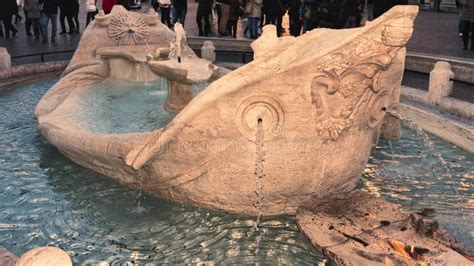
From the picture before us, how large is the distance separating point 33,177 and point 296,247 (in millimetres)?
2794

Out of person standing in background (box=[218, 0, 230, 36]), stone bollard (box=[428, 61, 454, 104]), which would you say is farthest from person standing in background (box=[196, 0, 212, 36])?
stone bollard (box=[428, 61, 454, 104])

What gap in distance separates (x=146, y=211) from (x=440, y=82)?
4552 mm

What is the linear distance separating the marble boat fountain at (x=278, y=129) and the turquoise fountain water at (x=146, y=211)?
25 cm

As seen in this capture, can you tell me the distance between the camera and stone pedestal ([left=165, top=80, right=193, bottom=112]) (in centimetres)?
698

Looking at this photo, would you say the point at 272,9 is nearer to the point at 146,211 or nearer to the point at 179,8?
the point at 179,8

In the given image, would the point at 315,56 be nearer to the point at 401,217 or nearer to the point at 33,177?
the point at 401,217

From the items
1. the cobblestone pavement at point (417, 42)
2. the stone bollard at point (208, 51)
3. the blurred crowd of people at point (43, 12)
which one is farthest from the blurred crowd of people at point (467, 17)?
the blurred crowd of people at point (43, 12)

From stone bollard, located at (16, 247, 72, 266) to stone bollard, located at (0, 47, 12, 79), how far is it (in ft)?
26.6

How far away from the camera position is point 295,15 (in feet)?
40.9

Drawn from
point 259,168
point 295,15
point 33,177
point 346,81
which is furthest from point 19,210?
point 295,15

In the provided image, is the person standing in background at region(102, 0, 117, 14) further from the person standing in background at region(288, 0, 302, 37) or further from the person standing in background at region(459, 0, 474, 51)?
the person standing in background at region(459, 0, 474, 51)

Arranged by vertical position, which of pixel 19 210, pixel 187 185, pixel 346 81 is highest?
pixel 346 81

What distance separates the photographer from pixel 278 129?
4.20 m

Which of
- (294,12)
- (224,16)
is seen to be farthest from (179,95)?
(224,16)
